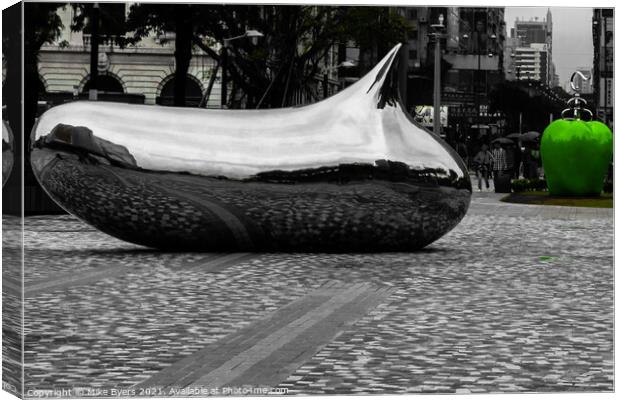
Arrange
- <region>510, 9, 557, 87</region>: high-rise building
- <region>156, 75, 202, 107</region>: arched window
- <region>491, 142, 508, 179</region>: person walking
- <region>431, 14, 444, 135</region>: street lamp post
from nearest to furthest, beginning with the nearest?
<region>510, 9, 557, 87</region>: high-rise building < <region>431, 14, 444, 135</region>: street lamp post < <region>156, 75, 202, 107</region>: arched window < <region>491, 142, 508, 179</region>: person walking

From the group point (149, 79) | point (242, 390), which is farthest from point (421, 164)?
point (242, 390)

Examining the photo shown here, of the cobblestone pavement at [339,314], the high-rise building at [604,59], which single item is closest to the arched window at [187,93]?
the cobblestone pavement at [339,314]

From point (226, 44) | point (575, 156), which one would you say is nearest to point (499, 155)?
point (226, 44)

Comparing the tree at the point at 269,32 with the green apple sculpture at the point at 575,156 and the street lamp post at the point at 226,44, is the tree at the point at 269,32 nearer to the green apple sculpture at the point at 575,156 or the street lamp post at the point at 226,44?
the street lamp post at the point at 226,44

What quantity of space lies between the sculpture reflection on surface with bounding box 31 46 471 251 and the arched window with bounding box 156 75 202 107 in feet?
10.1

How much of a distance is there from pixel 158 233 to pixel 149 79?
4.69m

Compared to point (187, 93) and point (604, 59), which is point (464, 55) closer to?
point (604, 59)

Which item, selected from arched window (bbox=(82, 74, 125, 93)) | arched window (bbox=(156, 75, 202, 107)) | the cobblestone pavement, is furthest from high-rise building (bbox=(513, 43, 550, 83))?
arched window (bbox=(82, 74, 125, 93))

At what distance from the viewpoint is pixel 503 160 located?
9.48 m

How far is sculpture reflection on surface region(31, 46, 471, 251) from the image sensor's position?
12891mm

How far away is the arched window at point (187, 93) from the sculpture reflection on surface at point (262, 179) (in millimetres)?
3072

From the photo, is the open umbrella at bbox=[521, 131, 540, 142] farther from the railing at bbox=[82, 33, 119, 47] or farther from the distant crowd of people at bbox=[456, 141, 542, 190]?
the railing at bbox=[82, 33, 119, 47]

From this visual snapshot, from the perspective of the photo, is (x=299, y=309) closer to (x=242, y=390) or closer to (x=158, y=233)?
(x=242, y=390)

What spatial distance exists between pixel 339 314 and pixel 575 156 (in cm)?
411
